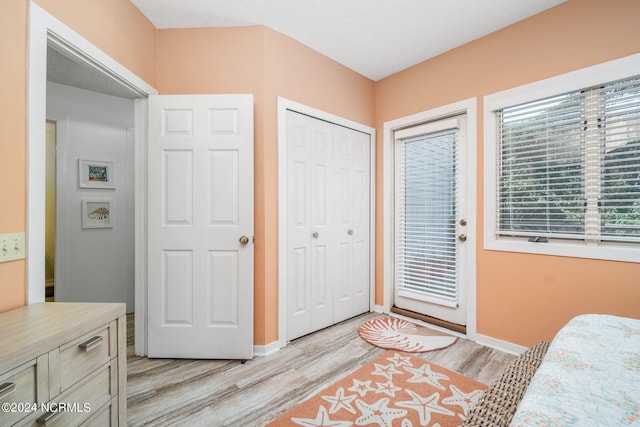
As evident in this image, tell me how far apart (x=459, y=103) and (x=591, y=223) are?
1.39m

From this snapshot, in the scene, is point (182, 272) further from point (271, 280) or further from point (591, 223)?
point (591, 223)

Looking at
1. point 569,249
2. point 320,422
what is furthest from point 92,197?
point 569,249

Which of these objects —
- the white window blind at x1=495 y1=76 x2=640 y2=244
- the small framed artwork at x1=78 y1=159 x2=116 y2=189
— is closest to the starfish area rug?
the white window blind at x1=495 y1=76 x2=640 y2=244

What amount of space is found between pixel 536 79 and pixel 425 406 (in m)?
2.47

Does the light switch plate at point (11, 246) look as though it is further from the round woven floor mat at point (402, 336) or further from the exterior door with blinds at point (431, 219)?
the exterior door with blinds at point (431, 219)

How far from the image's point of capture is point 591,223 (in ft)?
6.25

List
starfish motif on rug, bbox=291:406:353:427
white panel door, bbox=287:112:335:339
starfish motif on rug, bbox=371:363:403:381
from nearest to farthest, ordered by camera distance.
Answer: starfish motif on rug, bbox=291:406:353:427 → starfish motif on rug, bbox=371:363:403:381 → white panel door, bbox=287:112:335:339

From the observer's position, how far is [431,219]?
2.86 metres

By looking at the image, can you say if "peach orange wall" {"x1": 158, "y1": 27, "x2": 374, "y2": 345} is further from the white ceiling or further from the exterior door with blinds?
the exterior door with blinds

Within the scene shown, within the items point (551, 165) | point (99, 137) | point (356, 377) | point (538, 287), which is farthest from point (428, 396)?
point (99, 137)

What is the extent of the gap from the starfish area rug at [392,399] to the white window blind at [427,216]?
3.11 ft

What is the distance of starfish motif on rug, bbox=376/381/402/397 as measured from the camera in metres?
1.74

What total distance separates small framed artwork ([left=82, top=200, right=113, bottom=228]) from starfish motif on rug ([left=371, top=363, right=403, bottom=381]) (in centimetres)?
317

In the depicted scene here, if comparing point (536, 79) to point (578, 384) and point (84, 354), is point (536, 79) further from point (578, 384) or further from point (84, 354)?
point (84, 354)
